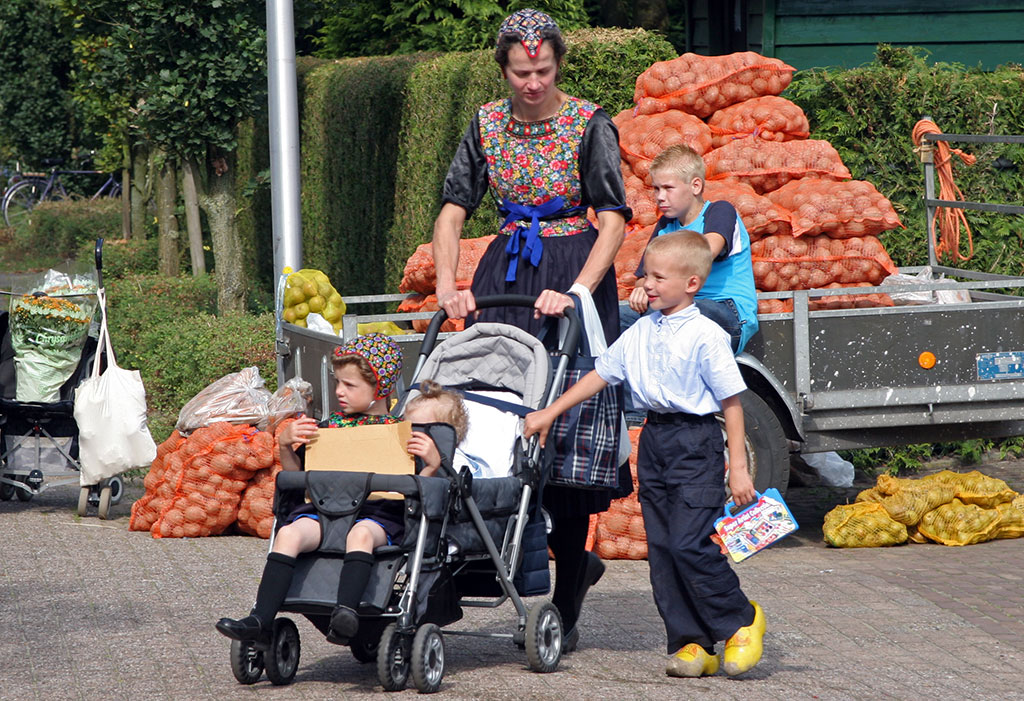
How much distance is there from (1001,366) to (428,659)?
4091 mm

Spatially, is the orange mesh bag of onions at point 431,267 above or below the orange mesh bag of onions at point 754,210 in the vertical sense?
below

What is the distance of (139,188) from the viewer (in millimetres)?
24094

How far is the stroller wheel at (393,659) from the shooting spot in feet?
14.6

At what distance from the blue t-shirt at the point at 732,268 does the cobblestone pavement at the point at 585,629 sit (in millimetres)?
1278

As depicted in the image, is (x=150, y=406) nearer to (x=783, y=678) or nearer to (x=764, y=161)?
(x=764, y=161)

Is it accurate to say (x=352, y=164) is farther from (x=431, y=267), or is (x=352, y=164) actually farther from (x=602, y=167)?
(x=602, y=167)

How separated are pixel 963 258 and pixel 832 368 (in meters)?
2.94

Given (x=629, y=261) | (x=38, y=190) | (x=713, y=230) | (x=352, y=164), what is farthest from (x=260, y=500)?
(x=38, y=190)

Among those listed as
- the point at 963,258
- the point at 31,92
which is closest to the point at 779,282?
the point at 963,258

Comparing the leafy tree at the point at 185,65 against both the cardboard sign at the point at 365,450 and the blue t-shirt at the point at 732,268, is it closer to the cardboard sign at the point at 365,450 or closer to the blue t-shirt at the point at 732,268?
the blue t-shirt at the point at 732,268

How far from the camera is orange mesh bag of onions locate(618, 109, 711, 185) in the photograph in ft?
26.9

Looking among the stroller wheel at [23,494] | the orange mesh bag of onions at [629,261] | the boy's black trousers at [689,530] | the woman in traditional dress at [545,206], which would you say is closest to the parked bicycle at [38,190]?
the stroller wheel at [23,494]

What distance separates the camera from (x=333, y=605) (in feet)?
14.6

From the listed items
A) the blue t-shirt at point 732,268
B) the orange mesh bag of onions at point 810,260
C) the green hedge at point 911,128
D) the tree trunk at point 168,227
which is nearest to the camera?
the blue t-shirt at point 732,268
